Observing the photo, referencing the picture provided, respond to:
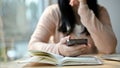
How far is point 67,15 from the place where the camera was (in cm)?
179

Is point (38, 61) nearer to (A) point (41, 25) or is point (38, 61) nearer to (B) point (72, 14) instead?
(A) point (41, 25)

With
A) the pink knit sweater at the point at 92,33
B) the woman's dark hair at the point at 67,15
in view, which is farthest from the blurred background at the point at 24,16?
the woman's dark hair at the point at 67,15

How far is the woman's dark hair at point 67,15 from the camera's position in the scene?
174 cm

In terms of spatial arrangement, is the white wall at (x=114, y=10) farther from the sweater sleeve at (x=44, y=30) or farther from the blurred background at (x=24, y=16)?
the sweater sleeve at (x=44, y=30)

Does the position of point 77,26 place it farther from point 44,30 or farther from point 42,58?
point 42,58

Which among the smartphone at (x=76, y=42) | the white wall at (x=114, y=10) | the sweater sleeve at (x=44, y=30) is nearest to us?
the smartphone at (x=76, y=42)

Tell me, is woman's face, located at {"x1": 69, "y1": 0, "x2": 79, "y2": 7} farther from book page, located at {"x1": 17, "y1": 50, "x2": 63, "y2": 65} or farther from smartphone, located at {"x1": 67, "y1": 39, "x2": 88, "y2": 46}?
book page, located at {"x1": 17, "y1": 50, "x2": 63, "y2": 65}

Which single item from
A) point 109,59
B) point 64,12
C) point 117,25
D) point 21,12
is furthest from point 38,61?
point 117,25

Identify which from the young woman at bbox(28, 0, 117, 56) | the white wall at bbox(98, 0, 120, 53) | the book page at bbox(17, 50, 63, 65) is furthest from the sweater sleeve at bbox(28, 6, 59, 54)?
the white wall at bbox(98, 0, 120, 53)

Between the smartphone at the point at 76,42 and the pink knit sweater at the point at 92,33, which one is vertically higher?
the pink knit sweater at the point at 92,33

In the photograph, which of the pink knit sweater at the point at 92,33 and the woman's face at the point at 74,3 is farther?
the woman's face at the point at 74,3

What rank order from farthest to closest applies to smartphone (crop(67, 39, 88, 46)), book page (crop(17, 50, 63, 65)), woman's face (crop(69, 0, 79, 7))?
woman's face (crop(69, 0, 79, 7)) < smartphone (crop(67, 39, 88, 46)) < book page (crop(17, 50, 63, 65))

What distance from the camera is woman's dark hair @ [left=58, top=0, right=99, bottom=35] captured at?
1.74m

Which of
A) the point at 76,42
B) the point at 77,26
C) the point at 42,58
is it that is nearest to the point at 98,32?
the point at 77,26
